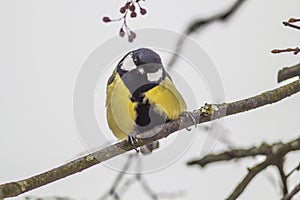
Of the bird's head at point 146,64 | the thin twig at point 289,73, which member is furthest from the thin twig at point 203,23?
the thin twig at point 289,73

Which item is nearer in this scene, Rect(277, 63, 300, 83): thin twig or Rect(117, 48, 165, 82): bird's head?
Rect(277, 63, 300, 83): thin twig

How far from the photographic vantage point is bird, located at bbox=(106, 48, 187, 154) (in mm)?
527

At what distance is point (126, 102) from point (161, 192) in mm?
292

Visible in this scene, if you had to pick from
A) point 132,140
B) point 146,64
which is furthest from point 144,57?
point 132,140

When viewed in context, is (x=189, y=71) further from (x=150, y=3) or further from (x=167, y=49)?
(x=150, y=3)

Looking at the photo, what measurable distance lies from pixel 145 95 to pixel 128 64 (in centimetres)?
4

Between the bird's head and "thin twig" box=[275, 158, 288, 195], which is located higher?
the bird's head

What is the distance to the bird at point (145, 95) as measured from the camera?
527 mm

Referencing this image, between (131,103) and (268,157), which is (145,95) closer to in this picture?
(131,103)

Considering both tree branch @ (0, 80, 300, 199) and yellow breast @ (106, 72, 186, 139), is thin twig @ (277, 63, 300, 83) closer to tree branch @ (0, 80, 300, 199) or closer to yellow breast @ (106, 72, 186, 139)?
tree branch @ (0, 80, 300, 199)

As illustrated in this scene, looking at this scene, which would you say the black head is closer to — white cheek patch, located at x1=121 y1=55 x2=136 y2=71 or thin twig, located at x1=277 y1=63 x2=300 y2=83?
white cheek patch, located at x1=121 y1=55 x2=136 y2=71

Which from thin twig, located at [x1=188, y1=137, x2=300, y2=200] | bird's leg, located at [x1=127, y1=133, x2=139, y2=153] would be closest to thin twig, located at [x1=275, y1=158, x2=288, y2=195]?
thin twig, located at [x1=188, y1=137, x2=300, y2=200]

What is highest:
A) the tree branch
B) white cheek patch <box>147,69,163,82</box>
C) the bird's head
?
the bird's head

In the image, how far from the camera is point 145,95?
530 millimetres
